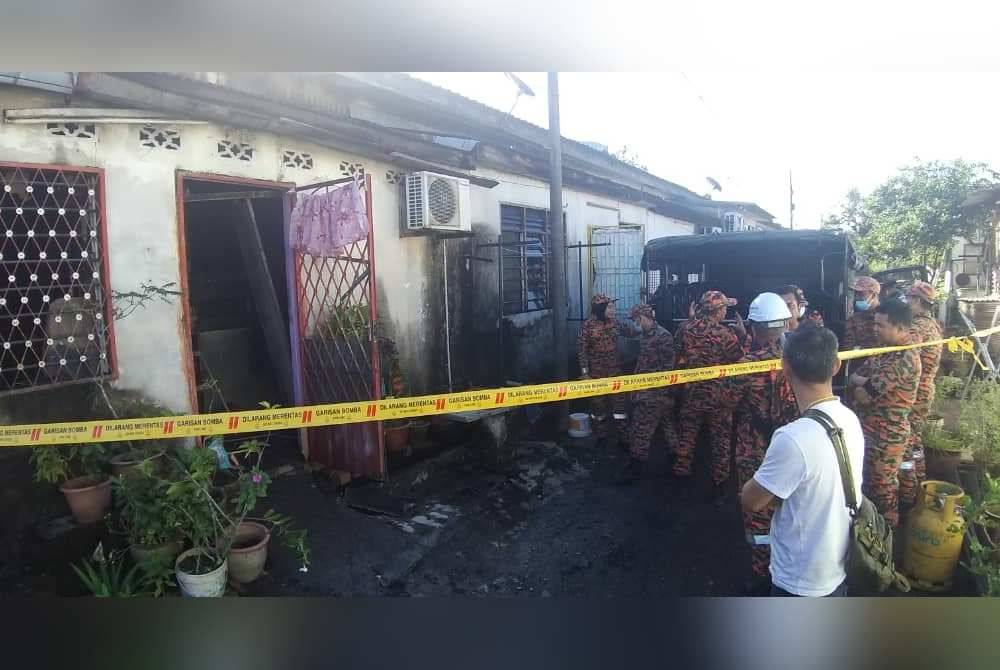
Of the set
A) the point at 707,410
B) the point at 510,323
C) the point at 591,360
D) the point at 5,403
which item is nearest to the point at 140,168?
the point at 5,403

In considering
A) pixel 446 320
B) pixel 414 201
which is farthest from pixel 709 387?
pixel 414 201

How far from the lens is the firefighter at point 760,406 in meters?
2.40

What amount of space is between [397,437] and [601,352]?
956 millimetres

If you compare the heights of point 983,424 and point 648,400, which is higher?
point 648,400

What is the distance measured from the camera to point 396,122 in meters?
2.41

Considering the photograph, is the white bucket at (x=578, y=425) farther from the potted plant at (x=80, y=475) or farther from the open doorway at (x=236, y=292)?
the potted plant at (x=80, y=475)

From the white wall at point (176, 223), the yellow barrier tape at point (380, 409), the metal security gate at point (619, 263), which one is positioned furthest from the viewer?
the metal security gate at point (619, 263)

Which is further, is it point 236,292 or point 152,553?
point 236,292

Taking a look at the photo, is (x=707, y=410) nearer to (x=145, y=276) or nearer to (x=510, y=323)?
(x=510, y=323)

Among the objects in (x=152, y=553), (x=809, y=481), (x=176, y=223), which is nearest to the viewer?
(x=809, y=481)

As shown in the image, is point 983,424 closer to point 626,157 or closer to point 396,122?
point 626,157

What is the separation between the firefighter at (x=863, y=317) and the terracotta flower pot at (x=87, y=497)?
3097 millimetres

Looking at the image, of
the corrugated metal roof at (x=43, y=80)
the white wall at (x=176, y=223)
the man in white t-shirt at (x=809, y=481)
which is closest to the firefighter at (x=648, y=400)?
the white wall at (x=176, y=223)

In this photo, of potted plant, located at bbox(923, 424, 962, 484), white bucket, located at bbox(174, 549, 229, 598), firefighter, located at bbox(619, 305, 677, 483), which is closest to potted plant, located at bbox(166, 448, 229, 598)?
white bucket, located at bbox(174, 549, 229, 598)
